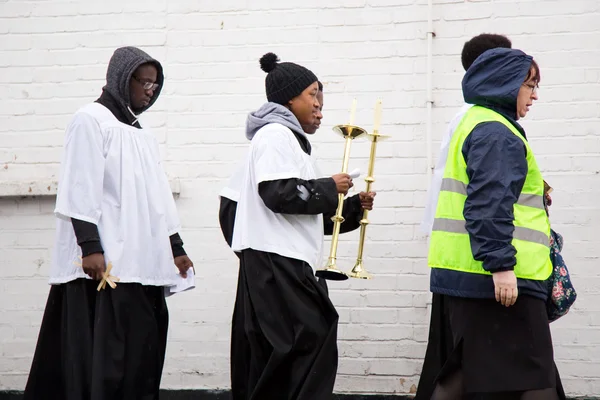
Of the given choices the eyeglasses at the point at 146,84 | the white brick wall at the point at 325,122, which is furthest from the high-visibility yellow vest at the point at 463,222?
the white brick wall at the point at 325,122

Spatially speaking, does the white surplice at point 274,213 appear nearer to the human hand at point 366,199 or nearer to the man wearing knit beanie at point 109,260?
the human hand at point 366,199

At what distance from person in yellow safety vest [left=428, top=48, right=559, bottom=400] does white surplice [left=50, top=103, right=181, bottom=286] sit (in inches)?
59.8

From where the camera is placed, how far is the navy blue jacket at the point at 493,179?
4113 mm

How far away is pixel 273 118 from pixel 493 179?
1375 mm

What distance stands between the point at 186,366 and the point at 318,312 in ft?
6.57

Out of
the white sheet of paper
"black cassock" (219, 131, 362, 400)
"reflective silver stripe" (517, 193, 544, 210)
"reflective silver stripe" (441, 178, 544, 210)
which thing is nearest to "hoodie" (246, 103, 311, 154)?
"black cassock" (219, 131, 362, 400)

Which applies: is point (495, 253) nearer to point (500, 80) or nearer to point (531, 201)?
point (531, 201)

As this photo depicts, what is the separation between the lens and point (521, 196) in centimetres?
432

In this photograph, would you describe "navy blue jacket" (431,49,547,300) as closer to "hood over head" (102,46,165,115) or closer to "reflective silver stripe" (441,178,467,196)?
"reflective silver stripe" (441,178,467,196)

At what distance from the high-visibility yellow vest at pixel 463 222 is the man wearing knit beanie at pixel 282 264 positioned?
0.69m

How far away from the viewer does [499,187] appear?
4.14m

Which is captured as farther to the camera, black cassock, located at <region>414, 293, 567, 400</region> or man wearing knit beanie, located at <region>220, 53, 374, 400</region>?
black cassock, located at <region>414, 293, 567, 400</region>

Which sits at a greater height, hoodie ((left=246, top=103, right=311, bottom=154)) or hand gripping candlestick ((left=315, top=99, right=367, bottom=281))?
hoodie ((left=246, top=103, right=311, bottom=154))

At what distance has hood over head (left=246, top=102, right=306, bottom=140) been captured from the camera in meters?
5.11
